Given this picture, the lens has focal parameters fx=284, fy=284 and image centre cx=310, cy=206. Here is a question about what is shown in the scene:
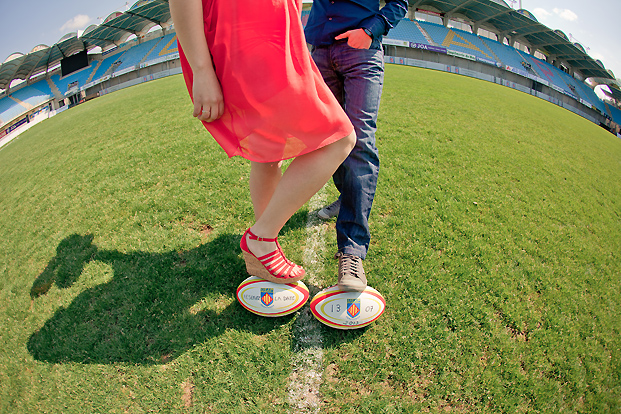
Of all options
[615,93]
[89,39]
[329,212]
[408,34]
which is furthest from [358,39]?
[615,93]

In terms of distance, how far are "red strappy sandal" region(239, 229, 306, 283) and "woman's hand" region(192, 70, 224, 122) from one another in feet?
1.98

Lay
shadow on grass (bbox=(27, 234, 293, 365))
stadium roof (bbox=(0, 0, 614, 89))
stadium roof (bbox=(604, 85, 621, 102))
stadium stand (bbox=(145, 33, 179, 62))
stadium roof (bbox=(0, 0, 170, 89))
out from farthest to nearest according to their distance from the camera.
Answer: stadium roof (bbox=(604, 85, 621, 102)) → stadium stand (bbox=(145, 33, 179, 62)) → stadium roof (bbox=(0, 0, 614, 89)) → stadium roof (bbox=(0, 0, 170, 89)) → shadow on grass (bbox=(27, 234, 293, 365))

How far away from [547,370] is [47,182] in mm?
5364

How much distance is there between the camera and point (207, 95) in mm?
1133

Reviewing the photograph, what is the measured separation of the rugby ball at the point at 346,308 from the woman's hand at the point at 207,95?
40.4 inches

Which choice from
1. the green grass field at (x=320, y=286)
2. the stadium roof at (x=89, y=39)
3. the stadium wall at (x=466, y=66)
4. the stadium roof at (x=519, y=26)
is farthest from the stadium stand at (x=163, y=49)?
the green grass field at (x=320, y=286)

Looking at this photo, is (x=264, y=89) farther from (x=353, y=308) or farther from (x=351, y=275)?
(x=353, y=308)

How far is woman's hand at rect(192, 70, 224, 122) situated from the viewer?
1.12 m

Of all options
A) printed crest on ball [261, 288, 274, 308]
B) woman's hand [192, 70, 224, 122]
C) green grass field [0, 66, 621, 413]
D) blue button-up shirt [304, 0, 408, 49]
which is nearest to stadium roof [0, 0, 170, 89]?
green grass field [0, 66, 621, 413]

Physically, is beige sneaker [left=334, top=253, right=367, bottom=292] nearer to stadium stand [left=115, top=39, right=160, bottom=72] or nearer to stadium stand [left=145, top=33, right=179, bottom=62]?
stadium stand [left=145, top=33, right=179, bottom=62]

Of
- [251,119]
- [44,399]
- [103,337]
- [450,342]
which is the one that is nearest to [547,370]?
[450,342]

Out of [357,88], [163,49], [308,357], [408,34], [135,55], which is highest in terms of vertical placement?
[163,49]

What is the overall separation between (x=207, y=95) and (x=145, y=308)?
3.95 ft

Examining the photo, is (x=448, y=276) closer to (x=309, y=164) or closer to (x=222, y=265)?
(x=309, y=164)
